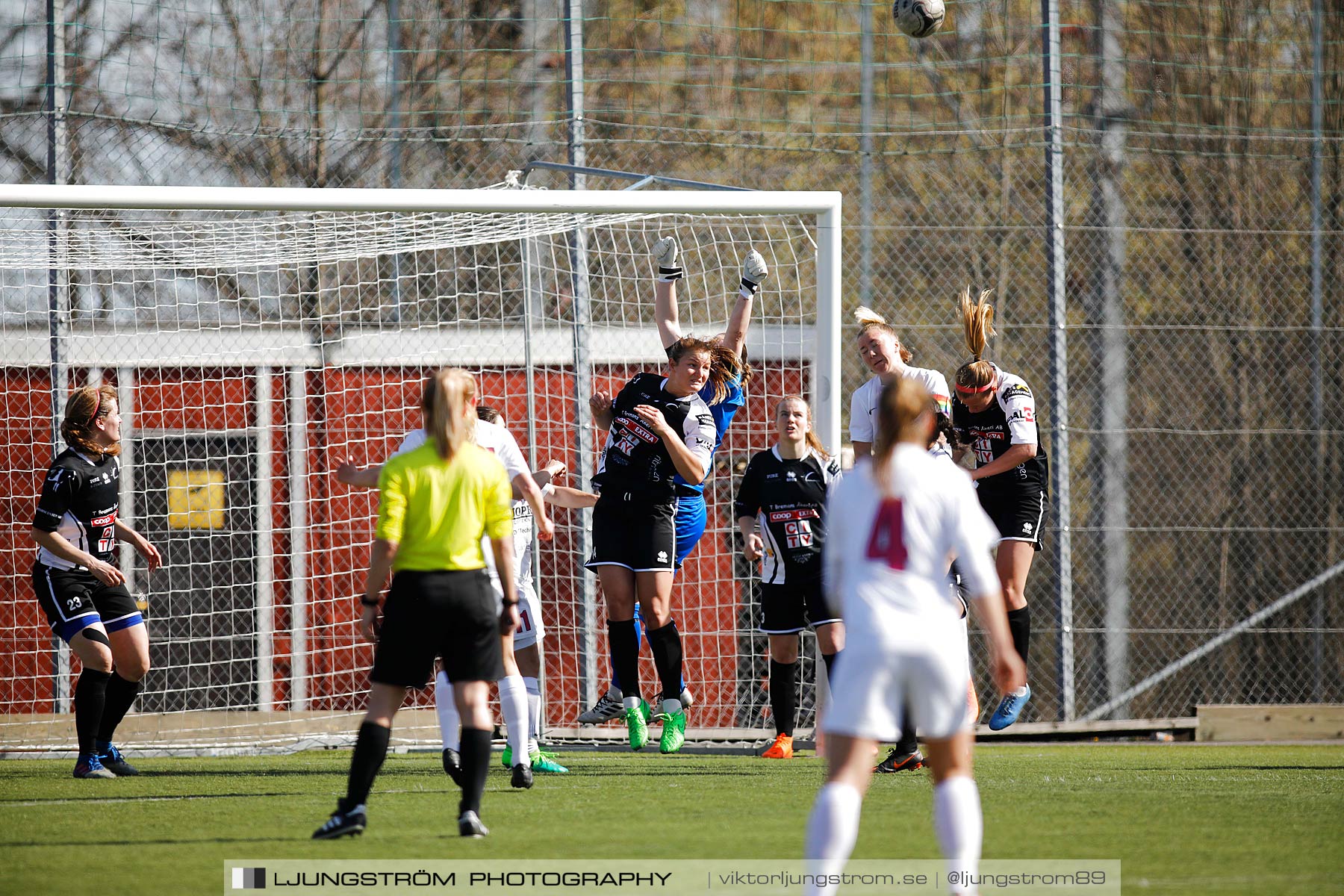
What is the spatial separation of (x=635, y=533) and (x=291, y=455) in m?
3.92

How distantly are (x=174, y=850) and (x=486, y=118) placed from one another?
11.0 metres

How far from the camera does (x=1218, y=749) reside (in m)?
9.72

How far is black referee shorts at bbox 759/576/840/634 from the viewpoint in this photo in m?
7.81

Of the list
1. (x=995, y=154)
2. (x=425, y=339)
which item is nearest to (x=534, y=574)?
(x=425, y=339)

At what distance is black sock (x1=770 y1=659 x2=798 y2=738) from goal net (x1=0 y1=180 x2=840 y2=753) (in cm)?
136

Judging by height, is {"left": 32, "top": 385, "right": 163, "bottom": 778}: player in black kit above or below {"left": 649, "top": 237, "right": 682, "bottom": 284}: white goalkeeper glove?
below

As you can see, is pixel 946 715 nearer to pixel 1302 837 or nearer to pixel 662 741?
pixel 1302 837

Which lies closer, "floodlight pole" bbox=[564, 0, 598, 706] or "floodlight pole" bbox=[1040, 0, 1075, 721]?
"floodlight pole" bbox=[564, 0, 598, 706]

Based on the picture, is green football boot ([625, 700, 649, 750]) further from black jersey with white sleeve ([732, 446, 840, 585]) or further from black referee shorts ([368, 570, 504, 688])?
black referee shorts ([368, 570, 504, 688])

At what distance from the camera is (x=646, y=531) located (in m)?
7.56

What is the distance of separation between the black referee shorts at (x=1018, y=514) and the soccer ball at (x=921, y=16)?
3.11 meters

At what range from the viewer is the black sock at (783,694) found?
8109 mm

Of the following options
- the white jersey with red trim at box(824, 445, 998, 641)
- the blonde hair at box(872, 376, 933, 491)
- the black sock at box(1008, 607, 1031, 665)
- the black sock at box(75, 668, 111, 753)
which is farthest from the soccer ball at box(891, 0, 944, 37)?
the black sock at box(75, 668, 111, 753)

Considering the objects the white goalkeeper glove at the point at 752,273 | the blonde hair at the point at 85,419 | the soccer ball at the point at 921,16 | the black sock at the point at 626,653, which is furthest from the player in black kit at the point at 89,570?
the soccer ball at the point at 921,16
